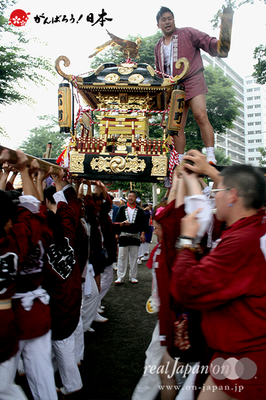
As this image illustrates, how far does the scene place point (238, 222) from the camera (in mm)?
1354

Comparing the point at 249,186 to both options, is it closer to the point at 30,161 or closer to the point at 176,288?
the point at 176,288

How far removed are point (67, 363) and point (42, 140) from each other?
793 inches

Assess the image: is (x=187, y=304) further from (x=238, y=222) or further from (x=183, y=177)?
(x=183, y=177)

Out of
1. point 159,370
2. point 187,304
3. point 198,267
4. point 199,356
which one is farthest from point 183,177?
point 159,370

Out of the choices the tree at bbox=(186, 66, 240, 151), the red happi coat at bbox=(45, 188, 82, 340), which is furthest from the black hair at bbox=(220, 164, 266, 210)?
the tree at bbox=(186, 66, 240, 151)

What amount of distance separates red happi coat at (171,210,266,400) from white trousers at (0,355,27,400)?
1.26 m

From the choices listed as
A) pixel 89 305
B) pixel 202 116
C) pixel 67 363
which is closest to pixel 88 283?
pixel 89 305

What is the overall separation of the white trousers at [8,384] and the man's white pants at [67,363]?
659 mm

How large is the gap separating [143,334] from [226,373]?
2.94 m

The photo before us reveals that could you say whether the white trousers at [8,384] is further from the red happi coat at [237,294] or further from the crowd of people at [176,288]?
the red happi coat at [237,294]

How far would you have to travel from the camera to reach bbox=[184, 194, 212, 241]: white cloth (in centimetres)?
142

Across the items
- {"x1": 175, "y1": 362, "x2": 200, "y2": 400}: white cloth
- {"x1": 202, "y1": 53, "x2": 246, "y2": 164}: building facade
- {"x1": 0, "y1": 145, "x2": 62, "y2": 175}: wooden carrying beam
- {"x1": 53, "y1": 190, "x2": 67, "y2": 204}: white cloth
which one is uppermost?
{"x1": 202, "y1": 53, "x2": 246, "y2": 164}: building facade

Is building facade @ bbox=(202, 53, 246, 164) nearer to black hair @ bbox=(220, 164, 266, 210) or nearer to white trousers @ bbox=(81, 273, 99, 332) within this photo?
white trousers @ bbox=(81, 273, 99, 332)

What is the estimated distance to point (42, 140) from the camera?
2081 cm
